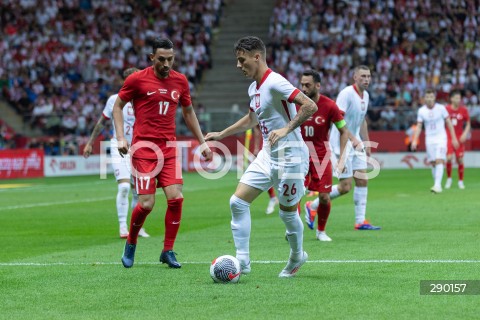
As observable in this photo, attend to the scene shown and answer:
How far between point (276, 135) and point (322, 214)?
4845mm

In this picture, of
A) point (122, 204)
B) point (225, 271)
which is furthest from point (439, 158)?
point (225, 271)

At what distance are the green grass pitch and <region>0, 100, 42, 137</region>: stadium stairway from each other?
56.5 feet

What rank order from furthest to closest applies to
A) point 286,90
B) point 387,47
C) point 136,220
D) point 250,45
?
point 387,47 < point 136,220 < point 250,45 < point 286,90

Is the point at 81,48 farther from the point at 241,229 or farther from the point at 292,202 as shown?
the point at 292,202

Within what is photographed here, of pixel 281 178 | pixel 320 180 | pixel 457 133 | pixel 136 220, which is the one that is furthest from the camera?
pixel 457 133

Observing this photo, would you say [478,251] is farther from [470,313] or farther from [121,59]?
[121,59]

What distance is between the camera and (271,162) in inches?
383

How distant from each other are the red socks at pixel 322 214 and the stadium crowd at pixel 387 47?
23.7 metres

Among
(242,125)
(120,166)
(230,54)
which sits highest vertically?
(242,125)

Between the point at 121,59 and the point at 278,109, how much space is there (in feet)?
108

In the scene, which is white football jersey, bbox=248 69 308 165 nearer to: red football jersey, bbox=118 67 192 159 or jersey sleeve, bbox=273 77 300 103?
jersey sleeve, bbox=273 77 300 103

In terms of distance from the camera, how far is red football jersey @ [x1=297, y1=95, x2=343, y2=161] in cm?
1333

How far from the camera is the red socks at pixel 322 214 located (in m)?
13.6

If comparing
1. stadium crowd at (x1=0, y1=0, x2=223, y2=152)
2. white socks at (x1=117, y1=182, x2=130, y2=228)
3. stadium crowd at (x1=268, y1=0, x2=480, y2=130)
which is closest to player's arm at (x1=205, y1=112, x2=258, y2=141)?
white socks at (x1=117, y1=182, x2=130, y2=228)
